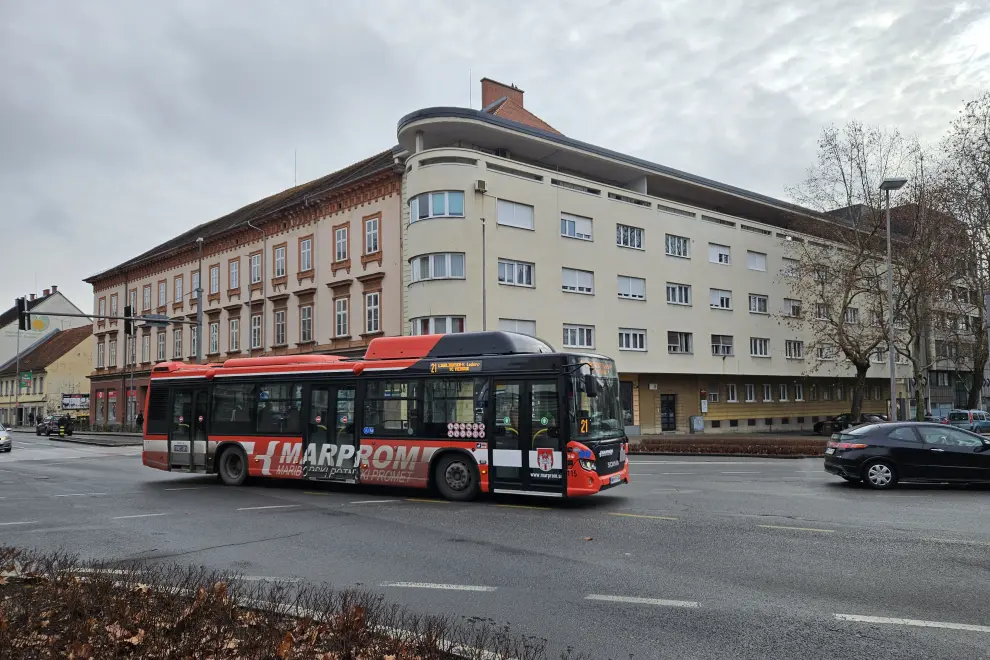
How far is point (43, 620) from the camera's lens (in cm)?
521

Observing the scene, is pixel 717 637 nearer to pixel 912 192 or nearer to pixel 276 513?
pixel 276 513

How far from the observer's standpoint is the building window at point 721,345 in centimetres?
4456

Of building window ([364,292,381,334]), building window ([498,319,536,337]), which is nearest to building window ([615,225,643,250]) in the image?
building window ([498,319,536,337])

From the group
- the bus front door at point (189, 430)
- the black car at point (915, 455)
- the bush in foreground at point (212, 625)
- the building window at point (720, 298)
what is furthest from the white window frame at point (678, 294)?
the bush in foreground at point (212, 625)

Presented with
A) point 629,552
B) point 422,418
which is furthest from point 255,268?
point 629,552

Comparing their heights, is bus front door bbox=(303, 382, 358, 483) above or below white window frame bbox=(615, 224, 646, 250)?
below

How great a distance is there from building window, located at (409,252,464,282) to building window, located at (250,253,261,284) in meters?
16.4

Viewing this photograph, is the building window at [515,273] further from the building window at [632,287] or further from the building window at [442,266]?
the building window at [632,287]

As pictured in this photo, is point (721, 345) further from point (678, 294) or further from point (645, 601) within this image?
point (645, 601)

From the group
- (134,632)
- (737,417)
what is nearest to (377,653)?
(134,632)

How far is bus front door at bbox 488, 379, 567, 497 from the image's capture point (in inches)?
500

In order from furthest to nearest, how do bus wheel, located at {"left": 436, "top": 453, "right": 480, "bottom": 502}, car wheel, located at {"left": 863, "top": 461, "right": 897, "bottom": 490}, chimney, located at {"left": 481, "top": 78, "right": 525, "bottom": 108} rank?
chimney, located at {"left": 481, "top": 78, "right": 525, "bottom": 108}, car wheel, located at {"left": 863, "top": 461, "right": 897, "bottom": 490}, bus wheel, located at {"left": 436, "top": 453, "right": 480, "bottom": 502}

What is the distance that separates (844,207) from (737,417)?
14023 millimetres

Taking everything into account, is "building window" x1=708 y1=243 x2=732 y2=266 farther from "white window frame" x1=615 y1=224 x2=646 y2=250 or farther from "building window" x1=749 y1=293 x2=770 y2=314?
"white window frame" x1=615 y1=224 x2=646 y2=250
